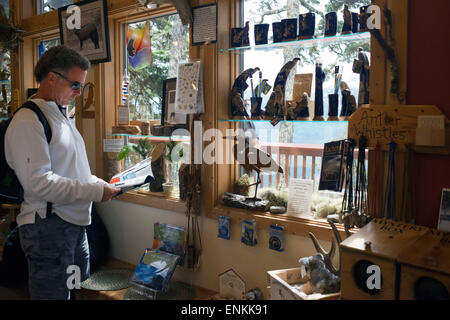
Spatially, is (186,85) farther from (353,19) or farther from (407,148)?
(407,148)

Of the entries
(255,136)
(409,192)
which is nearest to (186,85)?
(255,136)

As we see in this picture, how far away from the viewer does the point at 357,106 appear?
186 centimetres

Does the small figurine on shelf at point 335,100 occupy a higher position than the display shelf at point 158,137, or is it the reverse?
the small figurine on shelf at point 335,100

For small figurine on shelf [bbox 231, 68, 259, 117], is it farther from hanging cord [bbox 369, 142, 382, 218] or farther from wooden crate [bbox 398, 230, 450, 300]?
wooden crate [bbox 398, 230, 450, 300]

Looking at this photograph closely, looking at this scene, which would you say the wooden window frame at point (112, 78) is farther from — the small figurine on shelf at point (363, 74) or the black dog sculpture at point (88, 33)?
the small figurine on shelf at point (363, 74)

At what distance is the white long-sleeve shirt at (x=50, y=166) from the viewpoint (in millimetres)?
1618

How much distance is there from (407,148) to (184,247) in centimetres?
146

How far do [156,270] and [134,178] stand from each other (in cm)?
70

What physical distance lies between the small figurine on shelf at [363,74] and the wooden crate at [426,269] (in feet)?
2.52

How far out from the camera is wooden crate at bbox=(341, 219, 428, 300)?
3.99 ft

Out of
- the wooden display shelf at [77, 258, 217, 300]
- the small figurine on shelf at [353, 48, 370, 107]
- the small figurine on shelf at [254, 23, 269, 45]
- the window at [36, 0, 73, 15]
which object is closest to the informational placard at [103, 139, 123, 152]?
the wooden display shelf at [77, 258, 217, 300]

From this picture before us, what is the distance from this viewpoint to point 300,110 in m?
2.04

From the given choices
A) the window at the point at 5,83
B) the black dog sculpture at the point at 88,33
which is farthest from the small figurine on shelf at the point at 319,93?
the window at the point at 5,83

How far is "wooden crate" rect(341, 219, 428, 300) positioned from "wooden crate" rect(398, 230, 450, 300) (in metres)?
0.03
